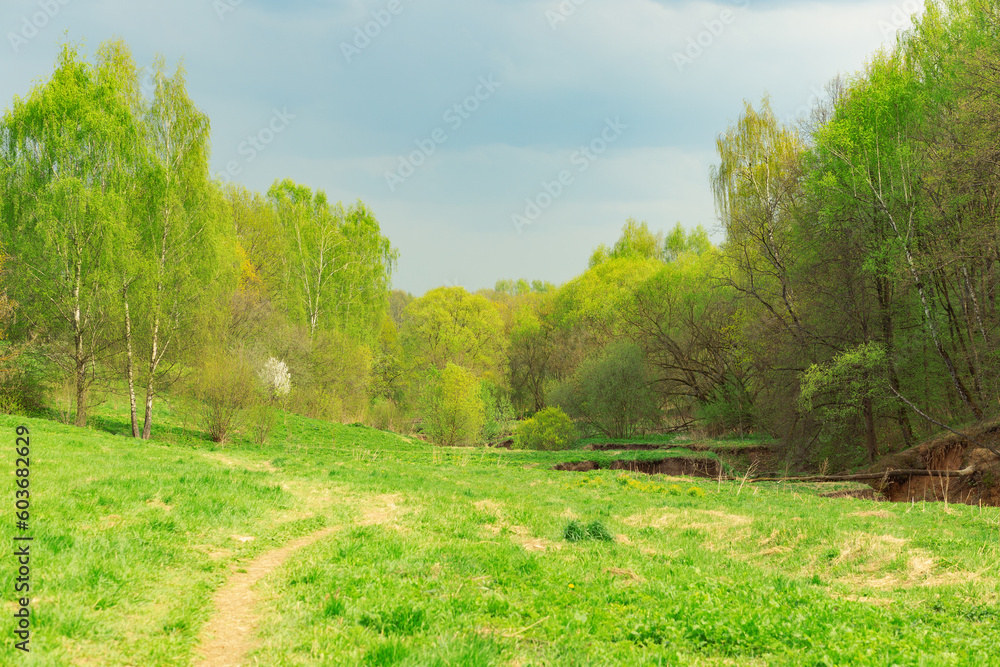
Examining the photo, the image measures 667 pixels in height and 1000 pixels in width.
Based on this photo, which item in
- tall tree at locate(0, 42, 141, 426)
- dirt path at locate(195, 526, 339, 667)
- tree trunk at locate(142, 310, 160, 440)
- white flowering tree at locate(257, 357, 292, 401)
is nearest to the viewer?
dirt path at locate(195, 526, 339, 667)

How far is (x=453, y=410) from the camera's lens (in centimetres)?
4019

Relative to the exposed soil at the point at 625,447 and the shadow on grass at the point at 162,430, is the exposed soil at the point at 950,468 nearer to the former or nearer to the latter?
the exposed soil at the point at 625,447

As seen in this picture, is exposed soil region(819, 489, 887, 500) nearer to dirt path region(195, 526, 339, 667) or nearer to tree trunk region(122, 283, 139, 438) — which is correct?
dirt path region(195, 526, 339, 667)

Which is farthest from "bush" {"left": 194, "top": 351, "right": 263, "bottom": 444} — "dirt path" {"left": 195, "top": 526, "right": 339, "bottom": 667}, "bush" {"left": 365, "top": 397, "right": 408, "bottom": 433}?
"dirt path" {"left": 195, "top": 526, "right": 339, "bottom": 667}

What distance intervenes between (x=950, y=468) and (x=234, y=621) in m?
24.5

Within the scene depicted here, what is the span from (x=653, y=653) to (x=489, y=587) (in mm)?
2357

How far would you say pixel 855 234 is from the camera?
997 inches

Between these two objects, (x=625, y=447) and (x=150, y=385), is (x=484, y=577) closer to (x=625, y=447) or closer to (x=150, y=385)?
(x=150, y=385)

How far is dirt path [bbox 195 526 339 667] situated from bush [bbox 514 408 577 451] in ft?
106

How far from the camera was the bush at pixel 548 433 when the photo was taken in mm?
39000

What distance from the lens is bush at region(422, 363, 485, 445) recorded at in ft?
132

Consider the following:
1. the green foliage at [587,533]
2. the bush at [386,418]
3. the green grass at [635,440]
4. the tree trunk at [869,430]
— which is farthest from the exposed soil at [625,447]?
the green foliage at [587,533]

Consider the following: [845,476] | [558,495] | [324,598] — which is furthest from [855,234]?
[324,598]

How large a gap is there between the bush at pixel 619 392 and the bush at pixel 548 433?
4200 mm
